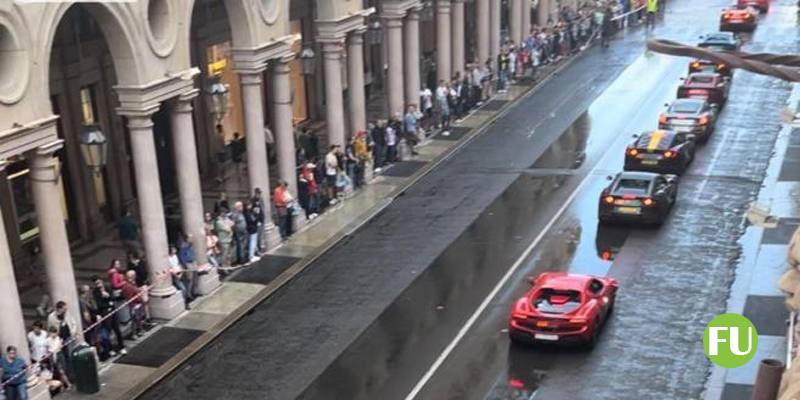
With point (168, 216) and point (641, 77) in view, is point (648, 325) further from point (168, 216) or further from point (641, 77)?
point (641, 77)

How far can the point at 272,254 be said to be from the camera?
2733cm

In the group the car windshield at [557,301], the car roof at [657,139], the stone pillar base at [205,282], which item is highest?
the car windshield at [557,301]

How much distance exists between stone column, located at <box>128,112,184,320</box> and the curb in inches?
55.9

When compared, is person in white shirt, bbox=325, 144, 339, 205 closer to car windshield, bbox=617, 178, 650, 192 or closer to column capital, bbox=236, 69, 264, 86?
column capital, bbox=236, 69, 264, 86

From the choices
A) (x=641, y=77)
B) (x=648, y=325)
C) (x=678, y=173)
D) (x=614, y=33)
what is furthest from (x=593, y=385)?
(x=614, y=33)

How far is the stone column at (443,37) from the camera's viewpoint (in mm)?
40594

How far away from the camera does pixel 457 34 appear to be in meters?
42.9

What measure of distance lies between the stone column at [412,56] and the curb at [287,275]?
100 inches

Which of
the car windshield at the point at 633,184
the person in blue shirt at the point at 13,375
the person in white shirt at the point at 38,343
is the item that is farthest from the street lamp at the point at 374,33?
the person in blue shirt at the point at 13,375

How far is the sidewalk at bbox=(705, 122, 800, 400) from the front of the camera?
1883cm

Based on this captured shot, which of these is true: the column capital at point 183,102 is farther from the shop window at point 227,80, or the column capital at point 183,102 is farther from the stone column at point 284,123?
the shop window at point 227,80

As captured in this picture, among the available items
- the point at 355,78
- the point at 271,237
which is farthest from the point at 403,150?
the point at 271,237

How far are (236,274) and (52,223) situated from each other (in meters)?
6.61

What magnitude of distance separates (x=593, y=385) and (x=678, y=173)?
49.6 ft
